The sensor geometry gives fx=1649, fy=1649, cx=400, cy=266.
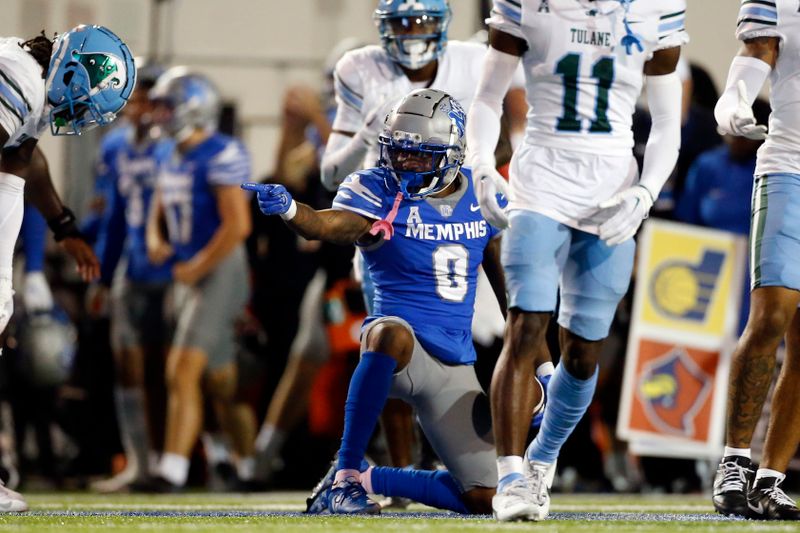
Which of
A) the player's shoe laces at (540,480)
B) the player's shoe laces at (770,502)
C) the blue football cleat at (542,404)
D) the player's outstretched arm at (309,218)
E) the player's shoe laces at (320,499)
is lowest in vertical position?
the player's shoe laces at (320,499)

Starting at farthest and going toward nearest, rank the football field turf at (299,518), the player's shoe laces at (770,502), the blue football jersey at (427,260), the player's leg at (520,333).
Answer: the blue football jersey at (427,260) < the player's shoe laces at (770,502) < the player's leg at (520,333) < the football field turf at (299,518)

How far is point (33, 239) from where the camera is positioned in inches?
275

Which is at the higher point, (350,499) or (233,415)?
(350,499)

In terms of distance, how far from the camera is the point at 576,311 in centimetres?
535

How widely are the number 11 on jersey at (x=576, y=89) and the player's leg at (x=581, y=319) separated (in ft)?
1.14

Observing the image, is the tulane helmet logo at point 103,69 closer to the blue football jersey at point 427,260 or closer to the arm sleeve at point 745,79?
the blue football jersey at point 427,260

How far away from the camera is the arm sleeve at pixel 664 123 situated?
5379 mm

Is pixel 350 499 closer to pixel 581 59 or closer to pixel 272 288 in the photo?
pixel 581 59

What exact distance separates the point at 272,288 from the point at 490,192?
13.2 ft

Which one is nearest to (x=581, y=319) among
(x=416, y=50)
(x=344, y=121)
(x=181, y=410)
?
(x=416, y=50)

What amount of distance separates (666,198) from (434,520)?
372 cm

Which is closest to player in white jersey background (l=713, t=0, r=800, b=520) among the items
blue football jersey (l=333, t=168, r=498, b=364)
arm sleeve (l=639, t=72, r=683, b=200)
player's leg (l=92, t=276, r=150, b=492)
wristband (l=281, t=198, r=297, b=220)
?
arm sleeve (l=639, t=72, r=683, b=200)

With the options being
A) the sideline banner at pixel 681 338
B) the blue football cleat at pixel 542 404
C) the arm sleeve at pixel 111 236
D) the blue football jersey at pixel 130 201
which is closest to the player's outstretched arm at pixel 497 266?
the blue football cleat at pixel 542 404

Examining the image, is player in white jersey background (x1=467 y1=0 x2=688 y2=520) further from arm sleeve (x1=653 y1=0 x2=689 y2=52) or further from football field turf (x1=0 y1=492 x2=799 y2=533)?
football field turf (x1=0 y1=492 x2=799 y2=533)
